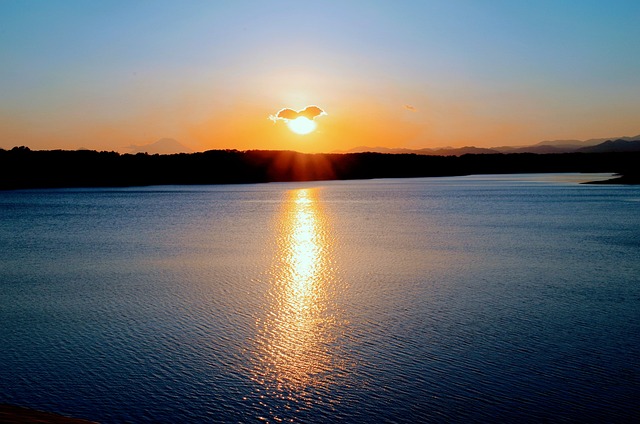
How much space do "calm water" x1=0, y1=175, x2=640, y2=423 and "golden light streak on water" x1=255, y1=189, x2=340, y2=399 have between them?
49 millimetres

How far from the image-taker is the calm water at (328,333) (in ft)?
26.0

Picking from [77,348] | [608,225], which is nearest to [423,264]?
[77,348]

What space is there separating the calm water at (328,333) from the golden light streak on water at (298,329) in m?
0.05

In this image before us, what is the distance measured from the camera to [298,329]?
467 inches

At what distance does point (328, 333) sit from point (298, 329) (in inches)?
28.3

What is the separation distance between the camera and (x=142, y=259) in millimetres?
22188

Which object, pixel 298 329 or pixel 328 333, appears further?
pixel 298 329

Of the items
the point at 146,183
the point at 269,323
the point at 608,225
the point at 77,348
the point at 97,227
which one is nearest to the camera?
the point at 77,348

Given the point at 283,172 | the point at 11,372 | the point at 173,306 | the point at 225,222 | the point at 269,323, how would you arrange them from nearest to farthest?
1. the point at 11,372
2. the point at 269,323
3. the point at 173,306
4. the point at 225,222
5. the point at 283,172

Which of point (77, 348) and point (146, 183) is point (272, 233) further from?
point (146, 183)

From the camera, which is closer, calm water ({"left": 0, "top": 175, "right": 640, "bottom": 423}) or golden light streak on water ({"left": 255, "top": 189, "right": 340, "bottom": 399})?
calm water ({"left": 0, "top": 175, "right": 640, "bottom": 423})

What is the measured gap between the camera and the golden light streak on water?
8.84 meters

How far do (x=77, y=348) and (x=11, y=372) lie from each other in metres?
1.42

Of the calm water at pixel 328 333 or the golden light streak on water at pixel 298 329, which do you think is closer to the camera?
the calm water at pixel 328 333
